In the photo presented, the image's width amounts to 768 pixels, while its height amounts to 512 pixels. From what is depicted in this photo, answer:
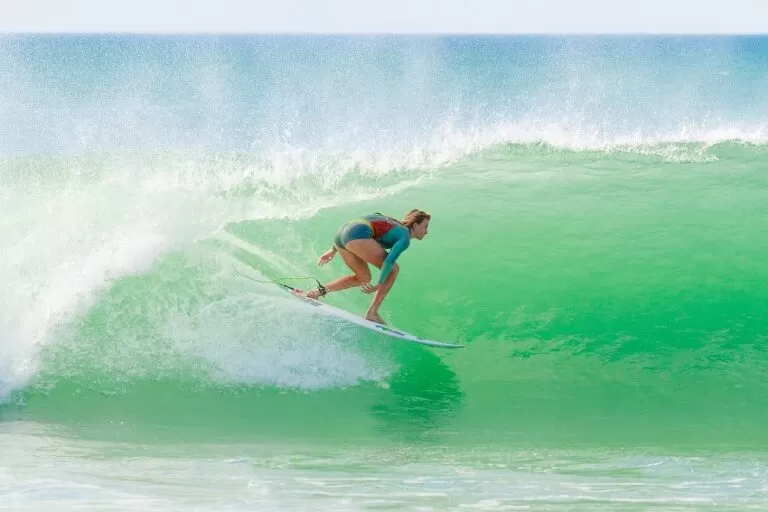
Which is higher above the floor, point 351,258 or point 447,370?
point 351,258

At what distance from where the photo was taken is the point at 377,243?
7355mm

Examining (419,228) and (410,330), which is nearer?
(419,228)

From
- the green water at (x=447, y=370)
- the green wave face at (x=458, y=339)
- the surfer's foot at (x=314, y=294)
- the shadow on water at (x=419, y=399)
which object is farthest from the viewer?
the surfer's foot at (x=314, y=294)

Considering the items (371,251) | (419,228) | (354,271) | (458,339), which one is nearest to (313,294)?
(354,271)

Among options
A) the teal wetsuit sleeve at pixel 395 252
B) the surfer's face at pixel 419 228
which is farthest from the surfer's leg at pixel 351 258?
the surfer's face at pixel 419 228

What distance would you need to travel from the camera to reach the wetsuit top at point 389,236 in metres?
7.20

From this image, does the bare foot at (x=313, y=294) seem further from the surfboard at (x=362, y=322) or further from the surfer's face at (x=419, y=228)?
the surfer's face at (x=419, y=228)

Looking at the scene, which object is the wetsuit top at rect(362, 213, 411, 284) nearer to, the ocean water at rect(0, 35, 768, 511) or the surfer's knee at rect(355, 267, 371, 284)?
the surfer's knee at rect(355, 267, 371, 284)

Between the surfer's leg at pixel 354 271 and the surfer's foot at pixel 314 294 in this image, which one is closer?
the surfer's leg at pixel 354 271

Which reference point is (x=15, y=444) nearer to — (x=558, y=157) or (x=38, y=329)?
(x=38, y=329)

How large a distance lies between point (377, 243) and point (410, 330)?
1.56 meters

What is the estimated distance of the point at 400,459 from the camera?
6.35 meters

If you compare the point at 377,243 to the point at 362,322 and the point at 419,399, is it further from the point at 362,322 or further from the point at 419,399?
the point at 419,399

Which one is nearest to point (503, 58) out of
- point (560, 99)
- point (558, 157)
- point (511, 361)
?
point (560, 99)
